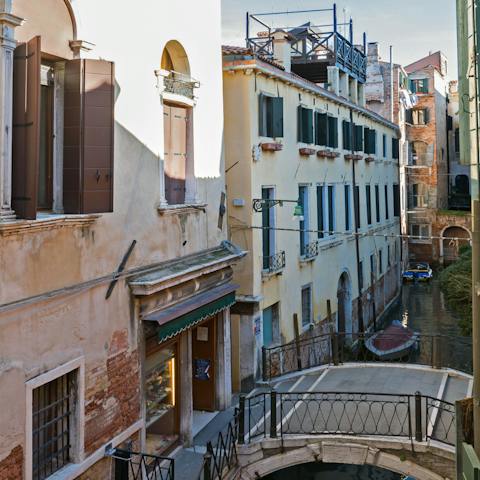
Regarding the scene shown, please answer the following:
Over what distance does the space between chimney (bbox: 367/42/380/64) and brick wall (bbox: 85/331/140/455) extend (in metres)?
32.9

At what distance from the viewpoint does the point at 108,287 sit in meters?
7.82

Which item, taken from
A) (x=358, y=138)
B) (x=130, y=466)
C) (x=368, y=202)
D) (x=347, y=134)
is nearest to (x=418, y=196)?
(x=368, y=202)

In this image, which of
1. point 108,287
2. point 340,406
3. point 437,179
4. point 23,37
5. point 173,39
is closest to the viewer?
point 23,37

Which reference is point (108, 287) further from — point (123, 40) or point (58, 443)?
point (123, 40)

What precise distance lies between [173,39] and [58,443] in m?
6.10

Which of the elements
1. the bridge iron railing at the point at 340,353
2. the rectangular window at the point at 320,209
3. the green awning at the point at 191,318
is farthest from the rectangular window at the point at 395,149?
the green awning at the point at 191,318

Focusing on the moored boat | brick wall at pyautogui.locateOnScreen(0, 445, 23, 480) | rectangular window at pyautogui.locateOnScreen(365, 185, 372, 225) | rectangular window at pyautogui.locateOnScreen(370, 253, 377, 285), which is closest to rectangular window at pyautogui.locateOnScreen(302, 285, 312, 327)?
the moored boat

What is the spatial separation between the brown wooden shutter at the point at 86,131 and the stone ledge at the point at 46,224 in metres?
0.12

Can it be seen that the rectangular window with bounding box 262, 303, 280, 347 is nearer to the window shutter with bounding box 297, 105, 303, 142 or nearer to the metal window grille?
the window shutter with bounding box 297, 105, 303, 142

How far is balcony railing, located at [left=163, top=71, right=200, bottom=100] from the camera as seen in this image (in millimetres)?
9695

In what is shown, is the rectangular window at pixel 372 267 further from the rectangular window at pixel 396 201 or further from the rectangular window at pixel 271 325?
the rectangular window at pixel 271 325

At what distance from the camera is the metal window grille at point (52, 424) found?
6.84 meters

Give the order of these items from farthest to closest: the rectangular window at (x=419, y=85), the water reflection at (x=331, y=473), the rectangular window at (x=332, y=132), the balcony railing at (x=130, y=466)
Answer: the rectangular window at (x=419, y=85), the rectangular window at (x=332, y=132), the water reflection at (x=331, y=473), the balcony railing at (x=130, y=466)

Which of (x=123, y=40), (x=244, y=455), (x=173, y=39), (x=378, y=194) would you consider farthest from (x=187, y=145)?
(x=378, y=194)
